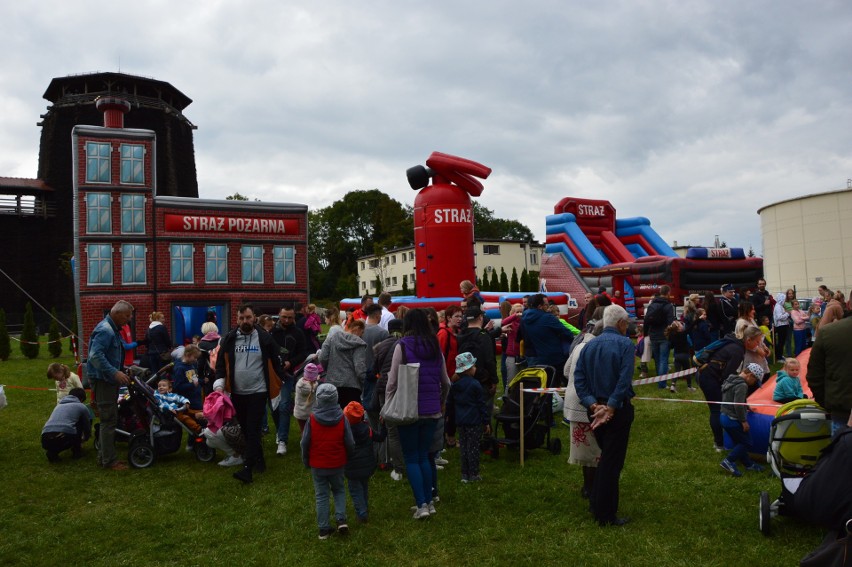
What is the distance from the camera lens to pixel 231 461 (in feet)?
26.8

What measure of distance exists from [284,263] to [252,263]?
1035mm

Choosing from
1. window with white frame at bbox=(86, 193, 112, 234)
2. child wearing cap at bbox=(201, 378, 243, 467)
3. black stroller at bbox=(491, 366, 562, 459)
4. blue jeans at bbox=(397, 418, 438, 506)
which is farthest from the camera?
window with white frame at bbox=(86, 193, 112, 234)

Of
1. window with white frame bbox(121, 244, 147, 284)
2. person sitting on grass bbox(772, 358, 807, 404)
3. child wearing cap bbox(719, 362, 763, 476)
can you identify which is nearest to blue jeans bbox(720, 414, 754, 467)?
child wearing cap bbox(719, 362, 763, 476)

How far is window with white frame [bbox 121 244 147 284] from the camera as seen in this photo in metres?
19.0

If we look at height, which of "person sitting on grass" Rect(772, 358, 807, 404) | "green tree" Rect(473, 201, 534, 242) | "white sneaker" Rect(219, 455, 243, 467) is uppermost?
"green tree" Rect(473, 201, 534, 242)

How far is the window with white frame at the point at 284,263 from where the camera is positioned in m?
21.6

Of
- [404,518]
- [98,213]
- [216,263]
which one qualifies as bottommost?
[404,518]

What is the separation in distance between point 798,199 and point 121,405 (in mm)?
46162

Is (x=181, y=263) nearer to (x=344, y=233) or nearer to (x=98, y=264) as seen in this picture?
(x=98, y=264)

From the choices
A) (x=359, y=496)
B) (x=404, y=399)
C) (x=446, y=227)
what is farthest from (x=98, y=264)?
(x=404, y=399)

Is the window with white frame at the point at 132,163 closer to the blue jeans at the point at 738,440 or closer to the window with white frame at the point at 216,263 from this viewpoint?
the window with white frame at the point at 216,263

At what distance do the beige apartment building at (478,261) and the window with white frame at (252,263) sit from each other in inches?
1345

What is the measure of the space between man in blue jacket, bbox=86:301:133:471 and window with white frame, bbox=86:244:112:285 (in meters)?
11.8

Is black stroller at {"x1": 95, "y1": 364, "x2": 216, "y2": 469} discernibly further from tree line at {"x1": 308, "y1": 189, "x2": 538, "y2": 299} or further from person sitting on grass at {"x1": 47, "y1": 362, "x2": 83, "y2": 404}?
tree line at {"x1": 308, "y1": 189, "x2": 538, "y2": 299}
